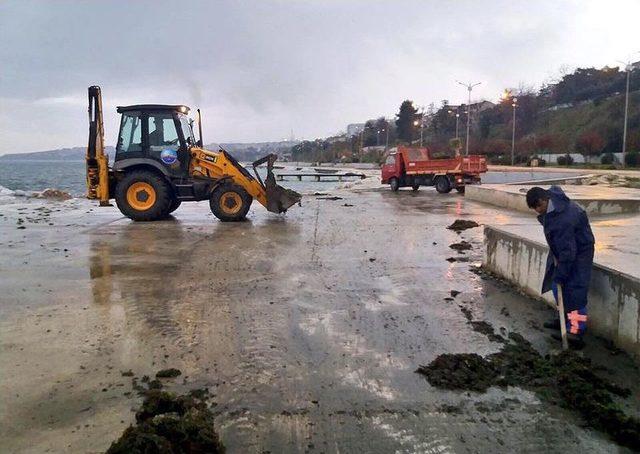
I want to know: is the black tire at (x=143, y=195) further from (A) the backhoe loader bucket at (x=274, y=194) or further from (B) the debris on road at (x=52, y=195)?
(B) the debris on road at (x=52, y=195)

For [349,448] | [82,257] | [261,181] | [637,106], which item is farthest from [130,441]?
[637,106]

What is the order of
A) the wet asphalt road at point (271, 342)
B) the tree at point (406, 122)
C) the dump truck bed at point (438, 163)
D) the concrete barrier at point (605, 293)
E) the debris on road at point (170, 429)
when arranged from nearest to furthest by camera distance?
the debris on road at point (170, 429) → the wet asphalt road at point (271, 342) → the concrete barrier at point (605, 293) → the dump truck bed at point (438, 163) → the tree at point (406, 122)

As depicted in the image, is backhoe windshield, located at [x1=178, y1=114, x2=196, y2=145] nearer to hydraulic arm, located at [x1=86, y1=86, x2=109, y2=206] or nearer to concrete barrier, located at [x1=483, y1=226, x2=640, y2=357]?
hydraulic arm, located at [x1=86, y1=86, x2=109, y2=206]

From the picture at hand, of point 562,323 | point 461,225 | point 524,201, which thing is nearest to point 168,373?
point 562,323

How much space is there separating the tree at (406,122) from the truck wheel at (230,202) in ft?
303

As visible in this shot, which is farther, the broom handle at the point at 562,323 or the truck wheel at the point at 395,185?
the truck wheel at the point at 395,185

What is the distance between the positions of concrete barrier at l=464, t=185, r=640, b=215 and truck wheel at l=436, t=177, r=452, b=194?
3105mm

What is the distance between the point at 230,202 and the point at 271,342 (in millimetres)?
9538

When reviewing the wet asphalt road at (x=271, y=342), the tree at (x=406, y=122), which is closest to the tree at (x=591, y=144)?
the wet asphalt road at (x=271, y=342)

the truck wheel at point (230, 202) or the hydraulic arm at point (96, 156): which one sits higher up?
the hydraulic arm at point (96, 156)

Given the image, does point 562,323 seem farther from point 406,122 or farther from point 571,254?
point 406,122

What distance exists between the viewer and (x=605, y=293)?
5.23 meters

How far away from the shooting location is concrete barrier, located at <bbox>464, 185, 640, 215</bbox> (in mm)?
14086

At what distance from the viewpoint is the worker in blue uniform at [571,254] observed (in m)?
5.06
